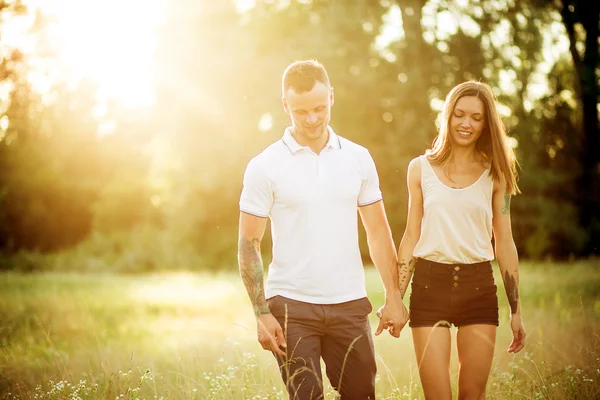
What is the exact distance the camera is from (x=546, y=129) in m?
25.3

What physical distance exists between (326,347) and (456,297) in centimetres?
96

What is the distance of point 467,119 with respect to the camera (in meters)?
4.70

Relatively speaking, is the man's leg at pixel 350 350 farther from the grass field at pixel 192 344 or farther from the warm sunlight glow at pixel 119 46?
the warm sunlight glow at pixel 119 46

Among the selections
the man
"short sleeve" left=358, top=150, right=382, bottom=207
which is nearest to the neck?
the man

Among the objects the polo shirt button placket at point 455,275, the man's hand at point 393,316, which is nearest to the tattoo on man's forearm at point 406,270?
the man's hand at point 393,316

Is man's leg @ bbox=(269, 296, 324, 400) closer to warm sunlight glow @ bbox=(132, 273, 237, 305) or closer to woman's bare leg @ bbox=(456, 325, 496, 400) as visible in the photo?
woman's bare leg @ bbox=(456, 325, 496, 400)

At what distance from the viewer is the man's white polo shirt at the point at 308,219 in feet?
13.9

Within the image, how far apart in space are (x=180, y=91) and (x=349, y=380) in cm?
2490

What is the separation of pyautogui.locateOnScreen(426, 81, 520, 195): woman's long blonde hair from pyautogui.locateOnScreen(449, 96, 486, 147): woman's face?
1.2 inches

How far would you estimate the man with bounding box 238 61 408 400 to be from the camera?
167 inches

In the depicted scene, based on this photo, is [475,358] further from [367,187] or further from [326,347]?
[367,187]

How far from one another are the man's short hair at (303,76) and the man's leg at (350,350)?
1.43 metres

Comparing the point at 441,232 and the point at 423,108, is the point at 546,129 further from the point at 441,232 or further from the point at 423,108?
the point at 441,232

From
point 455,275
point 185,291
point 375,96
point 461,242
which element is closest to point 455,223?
point 461,242
